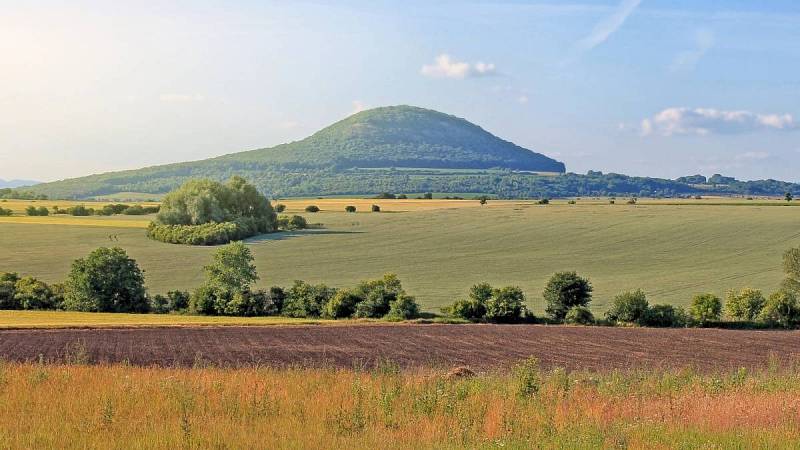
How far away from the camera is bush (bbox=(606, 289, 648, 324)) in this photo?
168 feet

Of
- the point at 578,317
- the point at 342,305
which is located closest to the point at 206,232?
the point at 342,305

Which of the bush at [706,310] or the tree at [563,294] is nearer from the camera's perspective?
the bush at [706,310]

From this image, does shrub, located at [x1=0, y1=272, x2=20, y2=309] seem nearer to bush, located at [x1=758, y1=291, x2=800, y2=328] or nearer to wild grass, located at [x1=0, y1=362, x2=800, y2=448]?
wild grass, located at [x1=0, y1=362, x2=800, y2=448]

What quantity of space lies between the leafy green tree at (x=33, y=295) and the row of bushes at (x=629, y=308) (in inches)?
1107

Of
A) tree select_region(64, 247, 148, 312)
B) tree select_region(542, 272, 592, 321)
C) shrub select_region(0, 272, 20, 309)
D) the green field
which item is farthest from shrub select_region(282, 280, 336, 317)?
shrub select_region(0, 272, 20, 309)

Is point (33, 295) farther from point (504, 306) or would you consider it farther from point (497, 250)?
point (497, 250)

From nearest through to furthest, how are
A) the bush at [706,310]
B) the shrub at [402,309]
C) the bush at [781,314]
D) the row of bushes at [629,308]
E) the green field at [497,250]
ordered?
the bush at [781,314] < the row of bushes at [629,308] < the bush at [706,310] < the shrub at [402,309] < the green field at [497,250]

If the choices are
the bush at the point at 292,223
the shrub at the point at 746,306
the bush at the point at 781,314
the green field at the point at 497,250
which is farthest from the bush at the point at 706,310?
the bush at the point at 292,223

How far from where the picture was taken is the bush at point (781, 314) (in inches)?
1967

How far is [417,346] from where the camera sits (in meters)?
37.6

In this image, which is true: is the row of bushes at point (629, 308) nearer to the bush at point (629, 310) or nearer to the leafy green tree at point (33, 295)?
→ the bush at point (629, 310)

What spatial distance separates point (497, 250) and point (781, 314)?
154 feet

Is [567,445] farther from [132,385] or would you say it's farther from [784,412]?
[132,385]

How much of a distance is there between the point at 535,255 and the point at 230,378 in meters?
77.4
